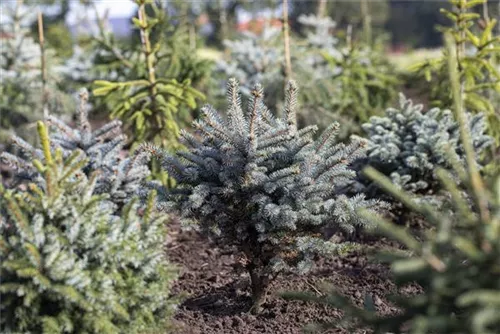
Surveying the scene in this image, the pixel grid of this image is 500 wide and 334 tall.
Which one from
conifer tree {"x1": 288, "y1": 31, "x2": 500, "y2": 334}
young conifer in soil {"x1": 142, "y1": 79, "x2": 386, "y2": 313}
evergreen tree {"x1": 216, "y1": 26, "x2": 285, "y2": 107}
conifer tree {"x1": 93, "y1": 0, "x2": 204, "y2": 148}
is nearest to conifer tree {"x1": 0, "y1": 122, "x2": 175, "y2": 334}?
young conifer in soil {"x1": 142, "y1": 79, "x2": 386, "y2": 313}

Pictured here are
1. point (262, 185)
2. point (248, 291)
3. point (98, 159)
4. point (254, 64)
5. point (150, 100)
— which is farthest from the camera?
point (254, 64)

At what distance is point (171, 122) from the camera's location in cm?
705

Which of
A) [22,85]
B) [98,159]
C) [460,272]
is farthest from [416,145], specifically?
[22,85]

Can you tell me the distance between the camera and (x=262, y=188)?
450cm

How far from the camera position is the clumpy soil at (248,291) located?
4.55 m

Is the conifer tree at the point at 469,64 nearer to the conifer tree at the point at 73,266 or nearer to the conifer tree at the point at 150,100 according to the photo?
the conifer tree at the point at 150,100

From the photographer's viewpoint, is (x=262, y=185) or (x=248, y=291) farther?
(x=248, y=291)

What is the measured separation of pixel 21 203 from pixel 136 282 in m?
0.75

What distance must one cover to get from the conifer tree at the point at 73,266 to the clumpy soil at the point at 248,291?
0.42 metres

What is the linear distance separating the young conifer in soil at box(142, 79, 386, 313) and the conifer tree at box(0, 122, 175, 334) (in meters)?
0.91

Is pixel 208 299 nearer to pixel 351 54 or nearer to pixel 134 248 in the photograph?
pixel 134 248

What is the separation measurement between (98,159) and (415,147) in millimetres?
3007

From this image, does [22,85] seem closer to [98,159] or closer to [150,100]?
[150,100]

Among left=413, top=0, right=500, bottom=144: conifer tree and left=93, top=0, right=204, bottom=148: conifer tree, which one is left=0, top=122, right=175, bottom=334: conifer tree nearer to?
left=93, top=0, right=204, bottom=148: conifer tree
